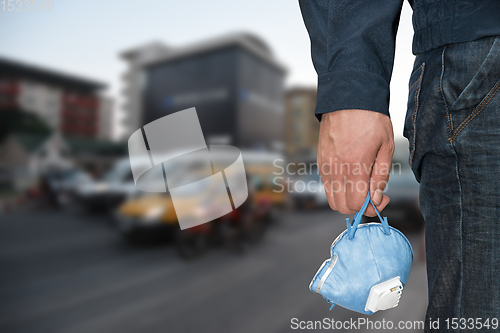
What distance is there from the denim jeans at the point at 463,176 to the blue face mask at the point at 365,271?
0.06 metres

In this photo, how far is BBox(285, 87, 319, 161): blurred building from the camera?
106cm

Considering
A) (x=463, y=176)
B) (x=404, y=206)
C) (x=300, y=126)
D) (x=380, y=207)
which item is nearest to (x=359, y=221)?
(x=380, y=207)

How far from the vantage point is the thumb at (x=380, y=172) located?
1.26 feet

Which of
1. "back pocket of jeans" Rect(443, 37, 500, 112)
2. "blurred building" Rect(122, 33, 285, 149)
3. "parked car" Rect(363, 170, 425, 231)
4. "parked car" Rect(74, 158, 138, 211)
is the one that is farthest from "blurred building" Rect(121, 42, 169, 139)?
"parked car" Rect(363, 170, 425, 231)

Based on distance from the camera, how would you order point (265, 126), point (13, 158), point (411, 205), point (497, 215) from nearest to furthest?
point (497, 215) < point (13, 158) < point (265, 126) < point (411, 205)

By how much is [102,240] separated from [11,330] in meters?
0.36

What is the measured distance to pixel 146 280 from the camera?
0.99 metres

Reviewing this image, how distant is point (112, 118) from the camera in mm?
905

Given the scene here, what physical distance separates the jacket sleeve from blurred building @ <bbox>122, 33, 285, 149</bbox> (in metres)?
0.60

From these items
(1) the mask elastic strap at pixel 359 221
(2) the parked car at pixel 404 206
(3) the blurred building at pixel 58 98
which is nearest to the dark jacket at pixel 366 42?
(1) the mask elastic strap at pixel 359 221

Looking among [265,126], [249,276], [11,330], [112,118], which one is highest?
[112,118]

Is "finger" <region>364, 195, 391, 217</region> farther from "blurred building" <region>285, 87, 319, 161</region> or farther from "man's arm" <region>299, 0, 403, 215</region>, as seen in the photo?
"blurred building" <region>285, 87, 319, 161</region>

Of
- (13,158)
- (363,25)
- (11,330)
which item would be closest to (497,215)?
(363,25)

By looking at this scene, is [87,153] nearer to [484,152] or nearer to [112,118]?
[112,118]
